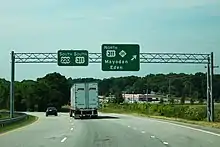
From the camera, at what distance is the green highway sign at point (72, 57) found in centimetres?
5291

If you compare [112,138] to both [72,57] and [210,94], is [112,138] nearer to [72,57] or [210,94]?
[210,94]

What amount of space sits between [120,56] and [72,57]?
5.00 meters

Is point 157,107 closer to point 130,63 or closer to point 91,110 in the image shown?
point 91,110

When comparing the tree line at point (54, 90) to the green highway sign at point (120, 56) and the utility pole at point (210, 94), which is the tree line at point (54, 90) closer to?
the green highway sign at point (120, 56)

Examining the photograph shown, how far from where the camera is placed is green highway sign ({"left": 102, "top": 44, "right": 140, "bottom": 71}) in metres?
51.2

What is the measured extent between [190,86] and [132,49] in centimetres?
11799

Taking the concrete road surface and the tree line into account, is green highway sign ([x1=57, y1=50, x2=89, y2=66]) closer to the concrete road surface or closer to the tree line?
the concrete road surface

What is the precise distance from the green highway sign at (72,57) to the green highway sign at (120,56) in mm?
2436

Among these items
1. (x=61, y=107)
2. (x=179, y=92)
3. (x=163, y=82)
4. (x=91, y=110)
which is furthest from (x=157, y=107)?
(x=163, y=82)

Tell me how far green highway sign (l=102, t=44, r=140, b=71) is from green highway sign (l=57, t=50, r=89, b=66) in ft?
7.99

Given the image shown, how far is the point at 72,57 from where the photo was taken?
5297 centimetres

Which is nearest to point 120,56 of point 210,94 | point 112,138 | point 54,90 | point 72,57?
point 72,57

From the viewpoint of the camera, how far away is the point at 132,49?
168 feet

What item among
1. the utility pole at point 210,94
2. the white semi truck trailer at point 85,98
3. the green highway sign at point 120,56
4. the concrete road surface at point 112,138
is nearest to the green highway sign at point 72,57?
the green highway sign at point 120,56
